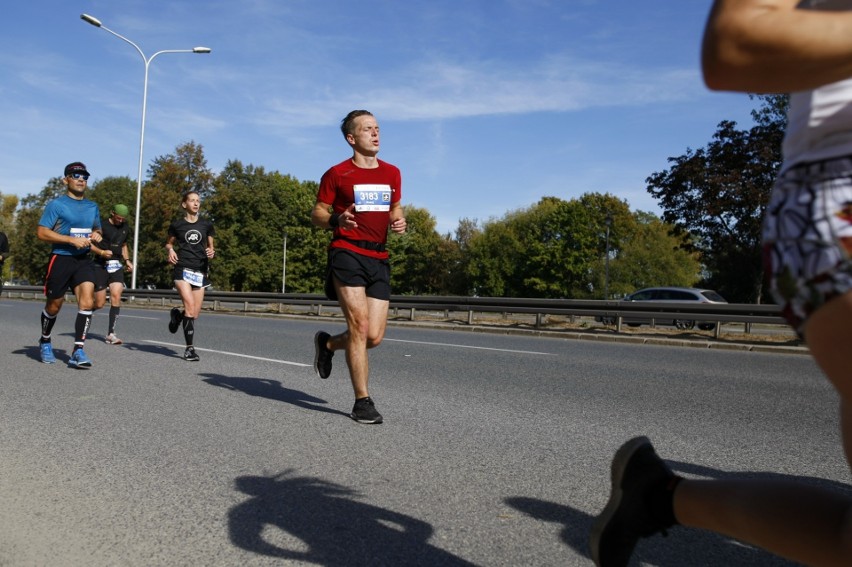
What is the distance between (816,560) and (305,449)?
3.24 meters

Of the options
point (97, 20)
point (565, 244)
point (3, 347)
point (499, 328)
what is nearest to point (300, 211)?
point (565, 244)

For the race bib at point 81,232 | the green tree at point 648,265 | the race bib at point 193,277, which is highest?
the green tree at point 648,265

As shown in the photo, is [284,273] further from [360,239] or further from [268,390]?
[360,239]

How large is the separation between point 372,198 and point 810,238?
4.28 m

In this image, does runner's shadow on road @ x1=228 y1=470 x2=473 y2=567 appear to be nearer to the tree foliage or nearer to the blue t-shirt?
the blue t-shirt

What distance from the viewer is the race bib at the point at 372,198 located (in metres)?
5.50

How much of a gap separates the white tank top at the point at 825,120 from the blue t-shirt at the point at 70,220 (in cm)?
776

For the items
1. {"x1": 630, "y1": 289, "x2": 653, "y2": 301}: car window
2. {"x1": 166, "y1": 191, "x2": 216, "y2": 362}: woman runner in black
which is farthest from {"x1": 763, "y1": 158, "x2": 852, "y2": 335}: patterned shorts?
{"x1": 630, "y1": 289, "x2": 653, "y2": 301}: car window

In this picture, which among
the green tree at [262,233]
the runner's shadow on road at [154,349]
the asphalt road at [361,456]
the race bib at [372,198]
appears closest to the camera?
the asphalt road at [361,456]

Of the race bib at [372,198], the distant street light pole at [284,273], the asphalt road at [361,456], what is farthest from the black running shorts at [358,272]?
the distant street light pole at [284,273]

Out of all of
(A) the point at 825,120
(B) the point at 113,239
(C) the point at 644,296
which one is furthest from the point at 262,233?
(A) the point at 825,120

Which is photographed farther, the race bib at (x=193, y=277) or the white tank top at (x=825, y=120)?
the race bib at (x=193, y=277)

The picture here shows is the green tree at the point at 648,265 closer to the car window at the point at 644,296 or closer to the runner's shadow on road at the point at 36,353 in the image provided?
the car window at the point at 644,296

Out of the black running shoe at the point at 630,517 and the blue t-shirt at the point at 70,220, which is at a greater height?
the blue t-shirt at the point at 70,220
